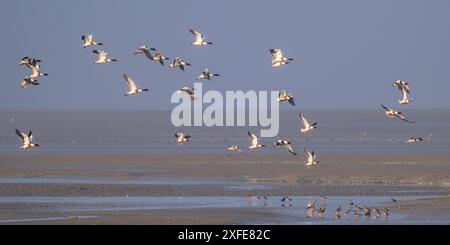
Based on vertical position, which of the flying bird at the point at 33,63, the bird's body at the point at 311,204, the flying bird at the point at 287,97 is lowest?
the bird's body at the point at 311,204

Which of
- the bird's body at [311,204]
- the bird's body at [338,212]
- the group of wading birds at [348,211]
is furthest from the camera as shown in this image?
the bird's body at [311,204]

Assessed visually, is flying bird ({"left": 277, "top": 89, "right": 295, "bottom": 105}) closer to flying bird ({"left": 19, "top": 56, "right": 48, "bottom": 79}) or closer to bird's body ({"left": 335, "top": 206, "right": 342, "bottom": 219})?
bird's body ({"left": 335, "top": 206, "right": 342, "bottom": 219})

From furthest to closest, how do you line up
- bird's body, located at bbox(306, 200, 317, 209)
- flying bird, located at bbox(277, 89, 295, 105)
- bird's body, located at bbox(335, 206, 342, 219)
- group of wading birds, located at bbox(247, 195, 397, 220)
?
flying bird, located at bbox(277, 89, 295, 105), bird's body, located at bbox(306, 200, 317, 209), group of wading birds, located at bbox(247, 195, 397, 220), bird's body, located at bbox(335, 206, 342, 219)

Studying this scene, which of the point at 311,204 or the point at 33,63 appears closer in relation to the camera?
the point at 311,204

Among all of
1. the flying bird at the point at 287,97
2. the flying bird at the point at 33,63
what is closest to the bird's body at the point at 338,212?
the flying bird at the point at 287,97

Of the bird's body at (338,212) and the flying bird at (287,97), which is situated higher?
the flying bird at (287,97)

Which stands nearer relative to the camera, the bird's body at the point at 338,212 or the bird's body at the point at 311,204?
the bird's body at the point at 338,212

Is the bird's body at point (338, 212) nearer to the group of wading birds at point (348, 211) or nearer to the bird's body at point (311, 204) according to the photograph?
the group of wading birds at point (348, 211)

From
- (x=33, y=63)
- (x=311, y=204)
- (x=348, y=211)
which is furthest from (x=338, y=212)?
(x=33, y=63)

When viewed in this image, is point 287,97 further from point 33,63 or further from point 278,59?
point 33,63

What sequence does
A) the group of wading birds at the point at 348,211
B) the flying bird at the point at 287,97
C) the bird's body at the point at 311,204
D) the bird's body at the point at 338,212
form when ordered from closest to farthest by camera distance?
1. the bird's body at the point at 338,212
2. the group of wading birds at the point at 348,211
3. the bird's body at the point at 311,204
4. the flying bird at the point at 287,97

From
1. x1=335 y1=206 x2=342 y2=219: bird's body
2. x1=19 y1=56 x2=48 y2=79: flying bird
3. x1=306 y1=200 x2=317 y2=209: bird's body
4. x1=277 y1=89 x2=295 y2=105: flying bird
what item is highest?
x1=19 y1=56 x2=48 y2=79: flying bird

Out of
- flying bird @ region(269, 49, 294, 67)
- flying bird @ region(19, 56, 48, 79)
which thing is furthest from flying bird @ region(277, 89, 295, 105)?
flying bird @ region(19, 56, 48, 79)
